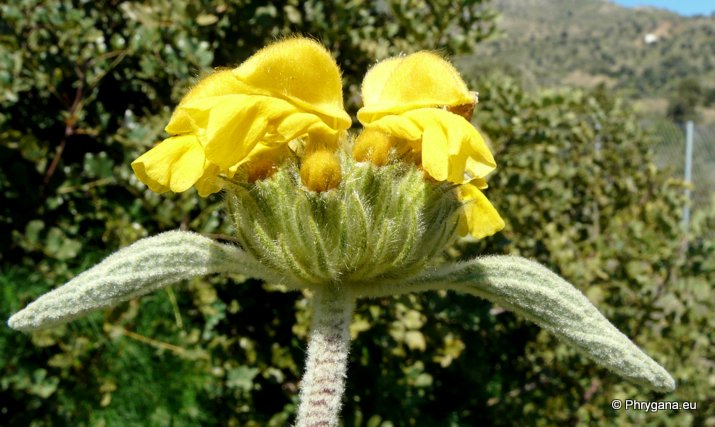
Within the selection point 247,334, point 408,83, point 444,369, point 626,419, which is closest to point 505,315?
point 444,369

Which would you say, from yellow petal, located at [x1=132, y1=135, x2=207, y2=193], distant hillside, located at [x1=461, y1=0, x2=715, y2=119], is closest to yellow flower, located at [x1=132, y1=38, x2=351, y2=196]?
yellow petal, located at [x1=132, y1=135, x2=207, y2=193]

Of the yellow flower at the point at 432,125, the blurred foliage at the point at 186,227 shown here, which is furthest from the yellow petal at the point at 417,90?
the blurred foliage at the point at 186,227

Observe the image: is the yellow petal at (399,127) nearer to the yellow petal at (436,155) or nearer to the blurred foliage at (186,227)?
the yellow petal at (436,155)

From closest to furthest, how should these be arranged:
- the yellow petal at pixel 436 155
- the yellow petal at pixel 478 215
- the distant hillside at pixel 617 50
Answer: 1. the yellow petal at pixel 436 155
2. the yellow petal at pixel 478 215
3. the distant hillside at pixel 617 50

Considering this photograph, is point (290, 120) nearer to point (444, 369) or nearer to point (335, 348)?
point (335, 348)

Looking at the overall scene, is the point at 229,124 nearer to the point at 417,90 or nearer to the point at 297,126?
the point at 297,126

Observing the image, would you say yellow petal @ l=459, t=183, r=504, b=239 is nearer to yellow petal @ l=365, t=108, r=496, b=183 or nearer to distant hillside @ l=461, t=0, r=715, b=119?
yellow petal @ l=365, t=108, r=496, b=183
